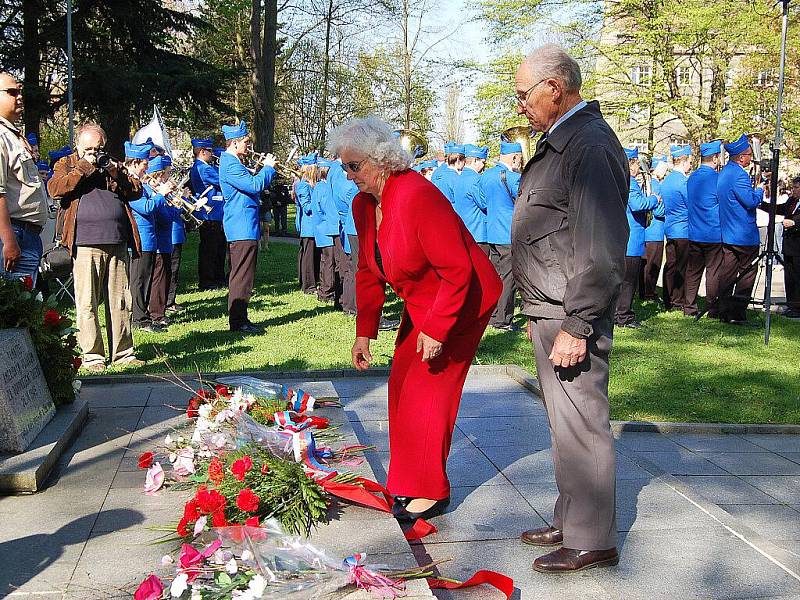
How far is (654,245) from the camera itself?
14.5 meters

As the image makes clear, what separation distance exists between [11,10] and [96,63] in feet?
9.25

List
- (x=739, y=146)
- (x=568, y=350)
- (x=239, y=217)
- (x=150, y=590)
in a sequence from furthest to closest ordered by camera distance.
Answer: (x=739, y=146), (x=239, y=217), (x=568, y=350), (x=150, y=590)

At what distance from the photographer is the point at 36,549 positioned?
12.7ft

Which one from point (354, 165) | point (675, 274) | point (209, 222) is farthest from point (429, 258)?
point (209, 222)

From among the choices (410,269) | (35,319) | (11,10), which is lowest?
(35,319)

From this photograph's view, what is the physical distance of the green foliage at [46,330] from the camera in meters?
5.62

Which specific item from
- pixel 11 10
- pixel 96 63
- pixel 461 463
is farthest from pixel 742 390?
pixel 11 10

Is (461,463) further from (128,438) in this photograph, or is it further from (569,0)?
(569,0)

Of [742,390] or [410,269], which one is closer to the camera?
[410,269]

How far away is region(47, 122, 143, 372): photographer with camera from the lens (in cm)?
796

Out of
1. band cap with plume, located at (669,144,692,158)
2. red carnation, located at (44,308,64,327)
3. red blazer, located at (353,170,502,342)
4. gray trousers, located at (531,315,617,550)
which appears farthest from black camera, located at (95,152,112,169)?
band cap with plume, located at (669,144,692,158)

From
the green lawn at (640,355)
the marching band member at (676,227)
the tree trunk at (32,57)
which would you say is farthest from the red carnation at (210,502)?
the tree trunk at (32,57)

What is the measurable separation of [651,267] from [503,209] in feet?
12.8

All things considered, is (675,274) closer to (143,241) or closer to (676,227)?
(676,227)
